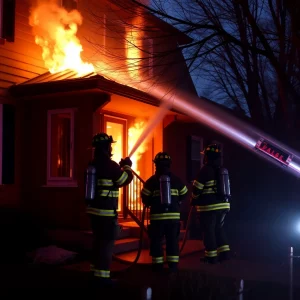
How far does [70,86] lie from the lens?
32.4ft

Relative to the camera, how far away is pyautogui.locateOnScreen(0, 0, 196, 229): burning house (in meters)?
10.0

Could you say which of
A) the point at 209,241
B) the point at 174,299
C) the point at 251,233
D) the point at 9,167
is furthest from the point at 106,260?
the point at 251,233

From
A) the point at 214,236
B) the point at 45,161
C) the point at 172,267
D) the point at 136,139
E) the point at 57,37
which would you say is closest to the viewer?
the point at 172,267

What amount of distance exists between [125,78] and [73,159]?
9.57 feet

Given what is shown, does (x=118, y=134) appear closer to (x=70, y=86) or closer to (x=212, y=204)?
(x=70, y=86)

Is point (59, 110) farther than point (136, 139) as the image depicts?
No

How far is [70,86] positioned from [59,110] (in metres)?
0.82

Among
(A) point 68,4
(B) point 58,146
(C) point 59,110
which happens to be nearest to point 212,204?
(B) point 58,146

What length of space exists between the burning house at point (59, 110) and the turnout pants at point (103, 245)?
9.27 ft

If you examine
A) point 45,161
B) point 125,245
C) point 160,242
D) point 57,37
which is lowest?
point 125,245

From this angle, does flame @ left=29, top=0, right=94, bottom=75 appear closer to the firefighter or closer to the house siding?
the house siding

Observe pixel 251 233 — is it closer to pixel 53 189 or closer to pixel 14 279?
pixel 53 189

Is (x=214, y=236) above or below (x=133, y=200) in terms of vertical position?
below

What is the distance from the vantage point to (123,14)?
45.6 ft
